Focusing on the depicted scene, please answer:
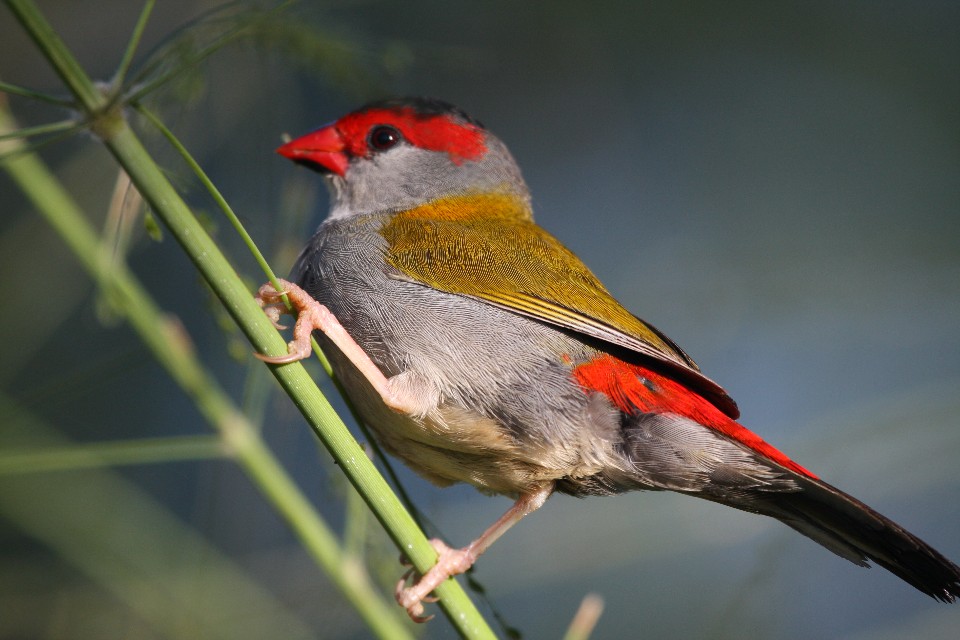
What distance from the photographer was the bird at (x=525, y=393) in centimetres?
241

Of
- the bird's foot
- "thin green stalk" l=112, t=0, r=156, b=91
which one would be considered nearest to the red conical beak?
the bird's foot

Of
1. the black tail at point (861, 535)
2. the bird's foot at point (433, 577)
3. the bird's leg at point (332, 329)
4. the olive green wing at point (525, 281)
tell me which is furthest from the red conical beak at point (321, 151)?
the black tail at point (861, 535)

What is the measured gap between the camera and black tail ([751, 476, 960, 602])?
2.32 metres

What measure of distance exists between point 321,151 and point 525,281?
0.96m

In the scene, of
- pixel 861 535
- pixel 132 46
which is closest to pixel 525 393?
pixel 861 535

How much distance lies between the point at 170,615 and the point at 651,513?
70.8 inches

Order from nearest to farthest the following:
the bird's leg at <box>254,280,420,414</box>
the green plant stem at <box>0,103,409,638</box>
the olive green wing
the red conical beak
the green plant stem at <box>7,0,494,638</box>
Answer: the green plant stem at <box>7,0,494,638</box>, the green plant stem at <box>0,103,409,638</box>, the bird's leg at <box>254,280,420,414</box>, the olive green wing, the red conical beak

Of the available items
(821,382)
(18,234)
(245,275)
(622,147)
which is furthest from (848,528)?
(622,147)

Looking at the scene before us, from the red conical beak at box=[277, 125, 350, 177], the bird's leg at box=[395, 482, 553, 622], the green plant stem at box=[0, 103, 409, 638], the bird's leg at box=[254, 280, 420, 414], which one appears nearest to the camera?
the green plant stem at box=[0, 103, 409, 638]

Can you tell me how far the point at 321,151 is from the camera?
3152 mm

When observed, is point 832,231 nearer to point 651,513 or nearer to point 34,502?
point 651,513

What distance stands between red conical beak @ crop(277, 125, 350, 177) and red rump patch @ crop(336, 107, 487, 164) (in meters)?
0.03

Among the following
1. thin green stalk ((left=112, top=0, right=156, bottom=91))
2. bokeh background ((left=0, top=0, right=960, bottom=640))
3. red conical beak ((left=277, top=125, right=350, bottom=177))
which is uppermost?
thin green stalk ((left=112, top=0, right=156, bottom=91))

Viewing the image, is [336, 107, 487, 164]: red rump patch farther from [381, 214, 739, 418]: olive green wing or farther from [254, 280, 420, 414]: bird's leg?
[254, 280, 420, 414]: bird's leg
